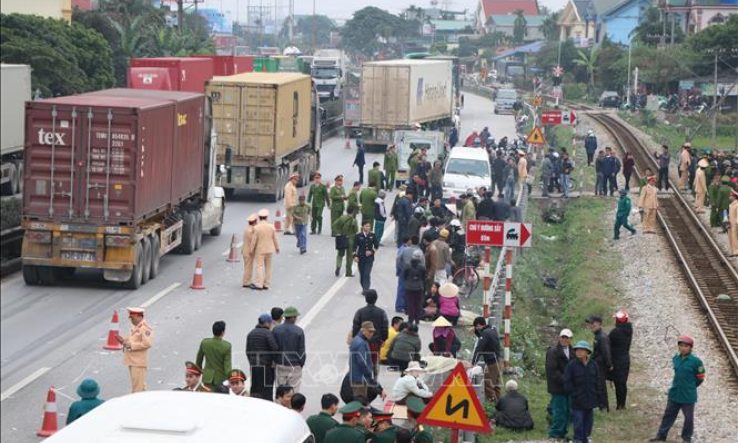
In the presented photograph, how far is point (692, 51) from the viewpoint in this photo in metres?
69.0

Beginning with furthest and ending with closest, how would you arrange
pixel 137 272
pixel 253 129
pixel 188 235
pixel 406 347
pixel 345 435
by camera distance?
pixel 253 129 → pixel 188 235 → pixel 137 272 → pixel 406 347 → pixel 345 435

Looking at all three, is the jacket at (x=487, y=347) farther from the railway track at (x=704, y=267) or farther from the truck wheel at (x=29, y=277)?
the truck wheel at (x=29, y=277)

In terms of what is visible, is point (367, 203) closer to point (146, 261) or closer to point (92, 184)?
point (146, 261)

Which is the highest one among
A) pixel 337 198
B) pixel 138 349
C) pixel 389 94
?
pixel 389 94

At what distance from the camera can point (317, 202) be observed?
29719mm

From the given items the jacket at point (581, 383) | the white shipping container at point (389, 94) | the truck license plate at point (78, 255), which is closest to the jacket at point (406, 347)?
the jacket at point (581, 383)

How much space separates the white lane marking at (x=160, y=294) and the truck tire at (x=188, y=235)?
317cm

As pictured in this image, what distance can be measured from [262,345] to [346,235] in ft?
33.7

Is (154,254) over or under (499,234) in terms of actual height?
under

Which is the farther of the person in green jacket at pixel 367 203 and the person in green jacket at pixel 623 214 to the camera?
the person in green jacket at pixel 623 214

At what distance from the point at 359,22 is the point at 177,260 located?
127544 millimetres

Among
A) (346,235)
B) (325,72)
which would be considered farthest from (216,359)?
(325,72)

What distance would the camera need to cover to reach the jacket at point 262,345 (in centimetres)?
1420

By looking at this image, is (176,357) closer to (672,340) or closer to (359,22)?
(672,340)
